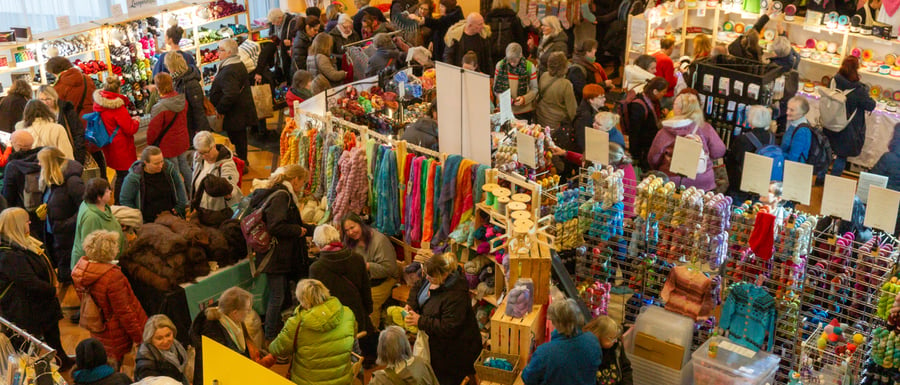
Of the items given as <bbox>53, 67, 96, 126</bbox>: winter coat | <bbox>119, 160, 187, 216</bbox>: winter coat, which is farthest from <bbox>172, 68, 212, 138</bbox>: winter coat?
<bbox>119, 160, 187, 216</bbox>: winter coat

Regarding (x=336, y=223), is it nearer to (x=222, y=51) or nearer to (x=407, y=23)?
(x=222, y=51)

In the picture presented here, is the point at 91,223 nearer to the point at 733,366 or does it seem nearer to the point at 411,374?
the point at 411,374

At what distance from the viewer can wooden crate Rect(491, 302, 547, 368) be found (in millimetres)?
5559

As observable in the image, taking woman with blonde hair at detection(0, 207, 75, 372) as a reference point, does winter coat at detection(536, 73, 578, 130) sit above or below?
above

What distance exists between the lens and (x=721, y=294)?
638cm

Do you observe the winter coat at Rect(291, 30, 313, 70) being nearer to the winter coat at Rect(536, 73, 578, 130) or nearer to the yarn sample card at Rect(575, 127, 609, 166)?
the winter coat at Rect(536, 73, 578, 130)

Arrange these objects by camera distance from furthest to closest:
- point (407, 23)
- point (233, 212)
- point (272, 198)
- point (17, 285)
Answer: point (407, 23) < point (233, 212) < point (272, 198) < point (17, 285)

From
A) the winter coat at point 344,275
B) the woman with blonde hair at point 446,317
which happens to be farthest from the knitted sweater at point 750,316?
the winter coat at point 344,275

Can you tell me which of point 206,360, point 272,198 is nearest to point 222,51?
point 272,198

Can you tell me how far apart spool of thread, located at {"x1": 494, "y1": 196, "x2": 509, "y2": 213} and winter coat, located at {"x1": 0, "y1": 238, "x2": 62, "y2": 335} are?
3099mm

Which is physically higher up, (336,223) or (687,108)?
(687,108)

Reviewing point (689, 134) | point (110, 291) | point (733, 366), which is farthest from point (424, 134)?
point (733, 366)

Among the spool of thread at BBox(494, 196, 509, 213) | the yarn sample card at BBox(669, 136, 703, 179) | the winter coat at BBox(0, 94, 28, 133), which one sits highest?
the yarn sample card at BBox(669, 136, 703, 179)

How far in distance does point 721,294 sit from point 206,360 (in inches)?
144
